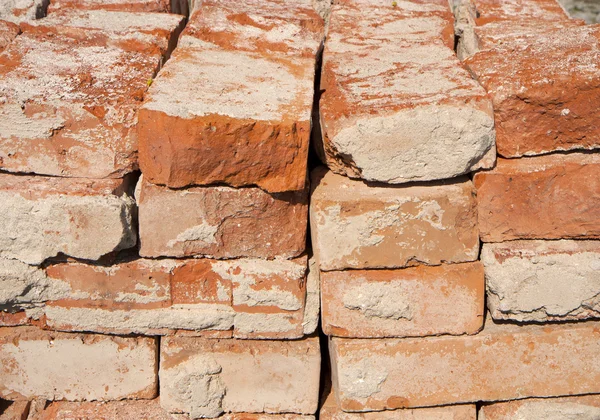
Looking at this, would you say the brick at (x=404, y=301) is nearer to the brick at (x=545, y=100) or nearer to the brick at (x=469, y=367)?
the brick at (x=469, y=367)

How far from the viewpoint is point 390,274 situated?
3.05m

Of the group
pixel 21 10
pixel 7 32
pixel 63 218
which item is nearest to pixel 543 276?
pixel 63 218

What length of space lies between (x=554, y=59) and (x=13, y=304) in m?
2.61

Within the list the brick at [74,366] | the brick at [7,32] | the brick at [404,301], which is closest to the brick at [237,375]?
the brick at [74,366]

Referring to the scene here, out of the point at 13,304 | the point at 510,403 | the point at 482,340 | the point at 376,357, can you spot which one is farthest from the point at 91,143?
the point at 510,403

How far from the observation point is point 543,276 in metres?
3.02

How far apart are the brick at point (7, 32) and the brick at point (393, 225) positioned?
6.10ft

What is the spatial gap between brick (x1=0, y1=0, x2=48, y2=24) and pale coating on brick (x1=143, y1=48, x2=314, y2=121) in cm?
120

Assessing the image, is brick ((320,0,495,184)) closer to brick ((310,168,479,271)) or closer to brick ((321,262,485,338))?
brick ((310,168,479,271))

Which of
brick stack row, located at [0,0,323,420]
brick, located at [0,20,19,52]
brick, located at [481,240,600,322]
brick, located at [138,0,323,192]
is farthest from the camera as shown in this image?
brick, located at [0,20,19,52]

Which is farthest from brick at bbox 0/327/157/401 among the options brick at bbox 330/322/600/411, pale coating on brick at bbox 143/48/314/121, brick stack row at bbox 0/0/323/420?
pale coating on brick at bbox 143/48/314/121

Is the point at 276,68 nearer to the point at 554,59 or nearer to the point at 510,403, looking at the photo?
the point at 554,59

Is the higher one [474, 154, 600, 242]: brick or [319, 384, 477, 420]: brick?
[474, 154, 600, 242]: brick

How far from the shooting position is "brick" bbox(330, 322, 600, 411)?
3160 mm
